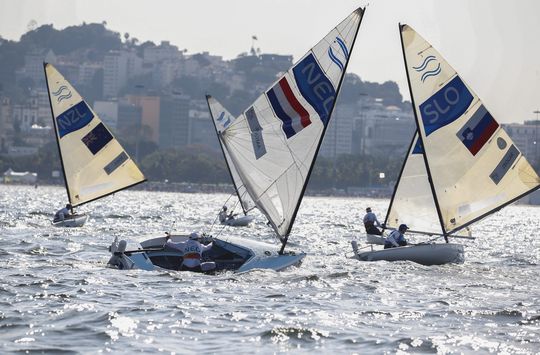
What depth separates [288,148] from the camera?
1218 inches

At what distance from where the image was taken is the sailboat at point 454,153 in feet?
114

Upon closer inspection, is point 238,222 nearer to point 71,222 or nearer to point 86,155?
point 71,222

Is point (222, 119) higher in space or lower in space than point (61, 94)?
lower

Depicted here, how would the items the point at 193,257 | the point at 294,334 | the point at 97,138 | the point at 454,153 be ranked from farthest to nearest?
the point at 97,138 → the point at 454,153 → the point at 193,257 → the point at 294,334

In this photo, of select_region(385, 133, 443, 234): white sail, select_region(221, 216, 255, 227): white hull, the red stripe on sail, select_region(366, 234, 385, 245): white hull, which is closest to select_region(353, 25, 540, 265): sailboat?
the red stripe on sail

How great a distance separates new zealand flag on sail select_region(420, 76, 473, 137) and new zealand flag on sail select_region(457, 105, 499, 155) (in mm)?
387

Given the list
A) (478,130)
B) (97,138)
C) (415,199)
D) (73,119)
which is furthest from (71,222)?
(478,130)

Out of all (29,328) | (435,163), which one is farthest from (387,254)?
(29,328)

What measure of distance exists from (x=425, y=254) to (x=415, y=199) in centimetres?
703

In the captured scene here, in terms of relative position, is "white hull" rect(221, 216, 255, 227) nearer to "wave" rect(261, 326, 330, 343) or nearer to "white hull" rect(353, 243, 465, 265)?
"white hull" rect(353, 243, 465, 265)

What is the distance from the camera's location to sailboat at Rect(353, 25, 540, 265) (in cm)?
3488

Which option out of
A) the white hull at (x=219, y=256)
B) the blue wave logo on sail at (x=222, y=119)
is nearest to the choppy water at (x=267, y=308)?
the white hull at (x=219, y=256)

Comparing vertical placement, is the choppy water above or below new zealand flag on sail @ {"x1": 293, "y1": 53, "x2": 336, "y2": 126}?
below

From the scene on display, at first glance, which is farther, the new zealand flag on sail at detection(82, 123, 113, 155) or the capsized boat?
the new zealand flag on sail at detection(82, 123, 113, 155)
